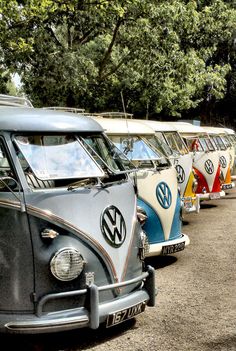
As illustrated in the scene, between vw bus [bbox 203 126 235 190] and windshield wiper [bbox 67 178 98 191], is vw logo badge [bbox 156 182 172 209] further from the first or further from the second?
vw bus [bbox 203 126 235 190]

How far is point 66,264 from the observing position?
16.6ft

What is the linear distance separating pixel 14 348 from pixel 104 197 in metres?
1.59

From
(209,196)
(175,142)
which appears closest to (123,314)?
(175,142)

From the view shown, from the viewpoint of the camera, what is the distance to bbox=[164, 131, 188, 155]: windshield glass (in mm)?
12431

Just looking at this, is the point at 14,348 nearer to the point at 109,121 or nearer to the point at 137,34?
the point at 109,121

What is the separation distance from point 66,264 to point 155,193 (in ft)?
11.7

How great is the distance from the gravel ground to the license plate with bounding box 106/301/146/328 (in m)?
0.27

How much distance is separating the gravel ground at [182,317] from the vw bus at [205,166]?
417 cm

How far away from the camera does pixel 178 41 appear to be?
19250 millimetres

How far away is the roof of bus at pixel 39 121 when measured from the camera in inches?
210

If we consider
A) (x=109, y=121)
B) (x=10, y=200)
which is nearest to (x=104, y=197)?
(x=10, y=200)

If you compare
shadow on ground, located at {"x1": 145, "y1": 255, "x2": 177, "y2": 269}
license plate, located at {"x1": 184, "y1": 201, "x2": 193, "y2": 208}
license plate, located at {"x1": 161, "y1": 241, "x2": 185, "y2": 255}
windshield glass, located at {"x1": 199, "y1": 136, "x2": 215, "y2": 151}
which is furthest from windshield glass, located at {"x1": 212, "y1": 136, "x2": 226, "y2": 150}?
license plate, located at {"x1": 161, "y1": 241, "x2": 185, "y2": 255}

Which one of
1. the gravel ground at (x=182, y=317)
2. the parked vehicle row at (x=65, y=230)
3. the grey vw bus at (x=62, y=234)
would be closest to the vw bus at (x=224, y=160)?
the gravel ground at (x=182, y=317)

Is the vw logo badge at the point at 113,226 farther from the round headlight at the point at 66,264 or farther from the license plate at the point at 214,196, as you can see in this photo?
the license plate at the point at 214,196
